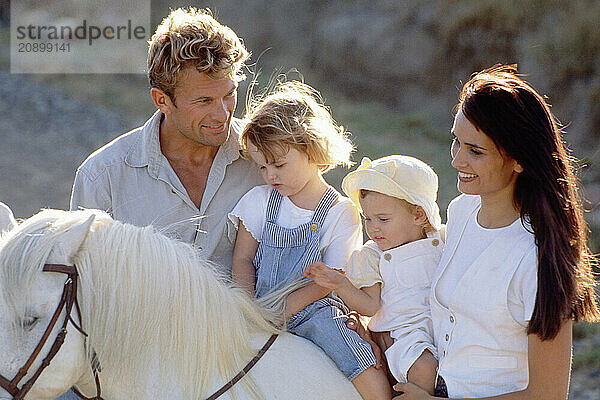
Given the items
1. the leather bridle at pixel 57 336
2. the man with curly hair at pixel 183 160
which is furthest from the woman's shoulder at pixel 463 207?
the leather bridle at pixel 57 336

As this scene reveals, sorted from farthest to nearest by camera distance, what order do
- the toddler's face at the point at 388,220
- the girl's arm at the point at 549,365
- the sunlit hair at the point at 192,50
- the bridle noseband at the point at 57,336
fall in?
the sunlit hair at the point at 192,50 < the toddler's face at the point at 388,220 < the girl's arm at the point at 549,365 < the bridle noseband at the point at 57,336

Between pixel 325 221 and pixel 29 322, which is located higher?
pixel 325 221

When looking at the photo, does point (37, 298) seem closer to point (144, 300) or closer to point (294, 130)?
point (144, 300)

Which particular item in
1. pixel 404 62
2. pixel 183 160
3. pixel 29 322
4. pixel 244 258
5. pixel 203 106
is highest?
pixel 404 62

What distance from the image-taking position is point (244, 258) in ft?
8.35

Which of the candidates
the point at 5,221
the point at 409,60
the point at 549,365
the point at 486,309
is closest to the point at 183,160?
the point at 5,221

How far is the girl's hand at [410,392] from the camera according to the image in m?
2.06

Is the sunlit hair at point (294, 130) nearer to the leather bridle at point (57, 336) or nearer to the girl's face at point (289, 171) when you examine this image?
the girl's face at point (289, 171)

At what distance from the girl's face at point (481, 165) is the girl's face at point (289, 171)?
0.63m

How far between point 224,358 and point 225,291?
19 cm

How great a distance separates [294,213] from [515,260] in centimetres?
83

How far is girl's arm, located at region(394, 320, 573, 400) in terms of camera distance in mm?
1847

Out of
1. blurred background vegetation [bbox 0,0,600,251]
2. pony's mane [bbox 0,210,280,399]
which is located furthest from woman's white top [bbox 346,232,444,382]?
blurred background vegetation [bbox 0,0,600,251]

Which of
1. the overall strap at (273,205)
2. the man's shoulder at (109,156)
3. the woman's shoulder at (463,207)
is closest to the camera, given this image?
the woman's shoulder at (463,207)
